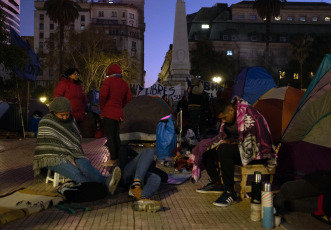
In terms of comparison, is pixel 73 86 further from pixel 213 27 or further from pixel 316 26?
pixel 316 26

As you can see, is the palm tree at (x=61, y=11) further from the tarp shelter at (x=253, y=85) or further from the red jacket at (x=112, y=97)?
the red jacket at (x=112, y=97)

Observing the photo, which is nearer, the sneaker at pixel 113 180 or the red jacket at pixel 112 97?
the sneaker at pixel 113 180

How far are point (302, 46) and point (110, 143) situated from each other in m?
55.4

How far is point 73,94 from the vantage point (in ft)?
27.2

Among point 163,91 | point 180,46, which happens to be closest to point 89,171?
point 163,91

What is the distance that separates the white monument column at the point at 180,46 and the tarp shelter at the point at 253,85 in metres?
11.8

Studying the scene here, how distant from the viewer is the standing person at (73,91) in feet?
26.6

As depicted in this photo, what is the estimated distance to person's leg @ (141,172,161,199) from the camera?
4.97 meters

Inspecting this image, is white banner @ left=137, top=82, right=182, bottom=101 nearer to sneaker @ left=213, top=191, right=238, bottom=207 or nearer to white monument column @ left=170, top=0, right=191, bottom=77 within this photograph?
white monument column @ left=170, top=0, right=191, bottom=77

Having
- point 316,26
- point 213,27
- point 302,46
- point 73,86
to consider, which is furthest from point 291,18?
point 73,86

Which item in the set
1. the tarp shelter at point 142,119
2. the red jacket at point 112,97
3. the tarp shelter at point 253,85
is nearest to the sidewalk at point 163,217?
the red jacket at point 112,97

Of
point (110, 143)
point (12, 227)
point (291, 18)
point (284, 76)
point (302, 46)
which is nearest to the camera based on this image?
point (12, 227)

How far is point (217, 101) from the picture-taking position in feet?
17.9

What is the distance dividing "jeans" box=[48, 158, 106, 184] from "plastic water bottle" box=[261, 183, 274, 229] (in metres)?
2.25
